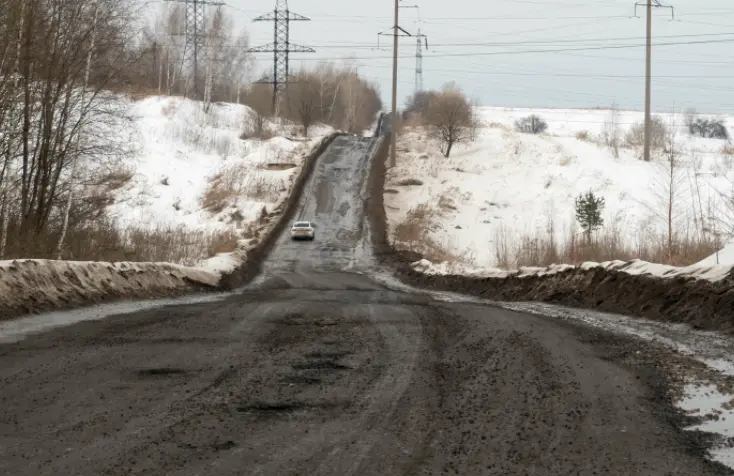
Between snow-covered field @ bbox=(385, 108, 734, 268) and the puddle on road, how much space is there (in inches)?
1127

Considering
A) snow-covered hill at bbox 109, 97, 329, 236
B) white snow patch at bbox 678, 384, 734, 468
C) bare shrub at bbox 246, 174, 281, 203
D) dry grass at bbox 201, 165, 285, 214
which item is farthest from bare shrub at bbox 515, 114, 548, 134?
white snow patch at bbox 678, 384, 734, 468

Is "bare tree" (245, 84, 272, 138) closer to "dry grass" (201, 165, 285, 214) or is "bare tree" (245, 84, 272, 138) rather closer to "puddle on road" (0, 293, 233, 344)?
"dry grass" (201, 165, 285, 214)

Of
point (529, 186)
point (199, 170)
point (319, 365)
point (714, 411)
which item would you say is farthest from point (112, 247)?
point (529, 186)

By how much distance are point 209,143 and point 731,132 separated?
338 ft

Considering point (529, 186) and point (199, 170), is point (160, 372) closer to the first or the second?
point (529, 186)

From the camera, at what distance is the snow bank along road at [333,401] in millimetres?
→ 4883

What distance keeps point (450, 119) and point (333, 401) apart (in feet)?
217

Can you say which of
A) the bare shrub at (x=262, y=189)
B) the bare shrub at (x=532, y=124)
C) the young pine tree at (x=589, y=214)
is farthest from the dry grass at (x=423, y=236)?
the bare shrub at (x=532, y=124)

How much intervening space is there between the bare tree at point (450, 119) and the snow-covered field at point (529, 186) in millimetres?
1255

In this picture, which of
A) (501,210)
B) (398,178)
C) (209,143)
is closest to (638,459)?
(501,210)

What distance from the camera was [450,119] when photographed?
232 feet

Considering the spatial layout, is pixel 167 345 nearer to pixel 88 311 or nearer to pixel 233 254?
pixel 88 311

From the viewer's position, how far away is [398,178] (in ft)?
210

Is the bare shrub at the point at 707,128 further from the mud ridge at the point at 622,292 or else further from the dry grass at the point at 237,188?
the mud ridge at the point at 622,292
